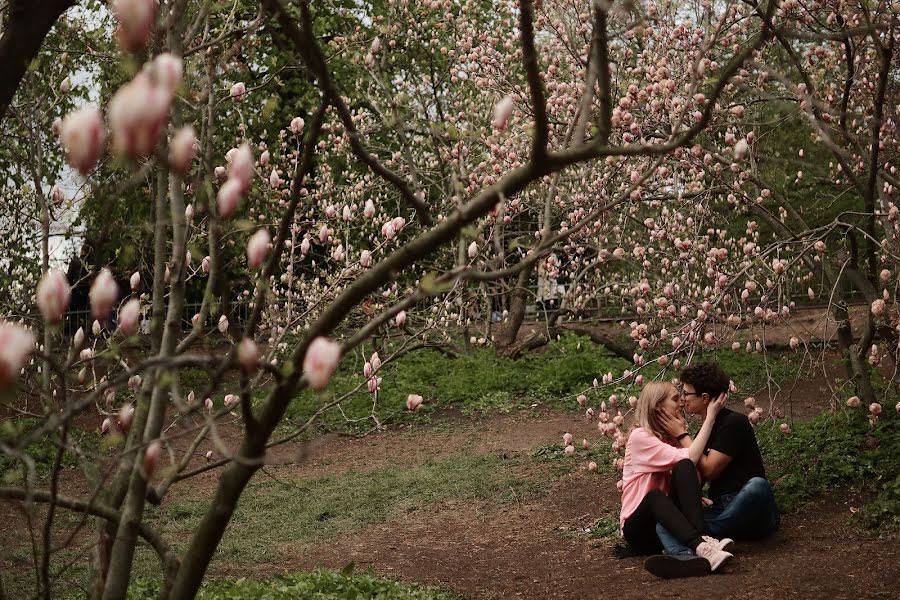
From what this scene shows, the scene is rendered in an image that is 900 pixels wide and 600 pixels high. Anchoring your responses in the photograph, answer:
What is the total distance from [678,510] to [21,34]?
3966mm

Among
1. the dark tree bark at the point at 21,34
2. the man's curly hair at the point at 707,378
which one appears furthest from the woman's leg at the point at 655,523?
the dark tree bark at the point at 21,34

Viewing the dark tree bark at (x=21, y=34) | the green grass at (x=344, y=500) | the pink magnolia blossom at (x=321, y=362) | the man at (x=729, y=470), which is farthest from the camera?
the green grass at (x=344, y=500)

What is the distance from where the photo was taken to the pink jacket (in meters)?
5.40

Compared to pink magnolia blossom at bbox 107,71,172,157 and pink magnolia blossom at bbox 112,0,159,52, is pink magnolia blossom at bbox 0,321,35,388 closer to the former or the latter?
pink magnolia blossom at bbox 107,71,172,157

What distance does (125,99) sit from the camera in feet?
4.52

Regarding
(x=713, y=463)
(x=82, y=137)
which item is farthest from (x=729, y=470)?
(x=82, y=137)

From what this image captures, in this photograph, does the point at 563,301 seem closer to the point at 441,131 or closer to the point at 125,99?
the point at 441,131

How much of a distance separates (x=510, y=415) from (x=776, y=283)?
571 centimetres

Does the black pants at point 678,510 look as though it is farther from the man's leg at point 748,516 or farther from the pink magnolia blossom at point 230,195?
the pink magnolia blossom at point 230,195

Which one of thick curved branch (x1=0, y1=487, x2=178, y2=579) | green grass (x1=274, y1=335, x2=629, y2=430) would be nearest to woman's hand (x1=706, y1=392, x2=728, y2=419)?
thick curved branch (x1=0, y1=487, x2=178, y2=579)

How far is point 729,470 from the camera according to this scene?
5.62 m

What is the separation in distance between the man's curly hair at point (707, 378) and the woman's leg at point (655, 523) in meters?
0.68

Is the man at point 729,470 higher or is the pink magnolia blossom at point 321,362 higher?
the pink magnolia blossom at point 321,362

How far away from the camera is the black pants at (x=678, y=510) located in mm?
5168
